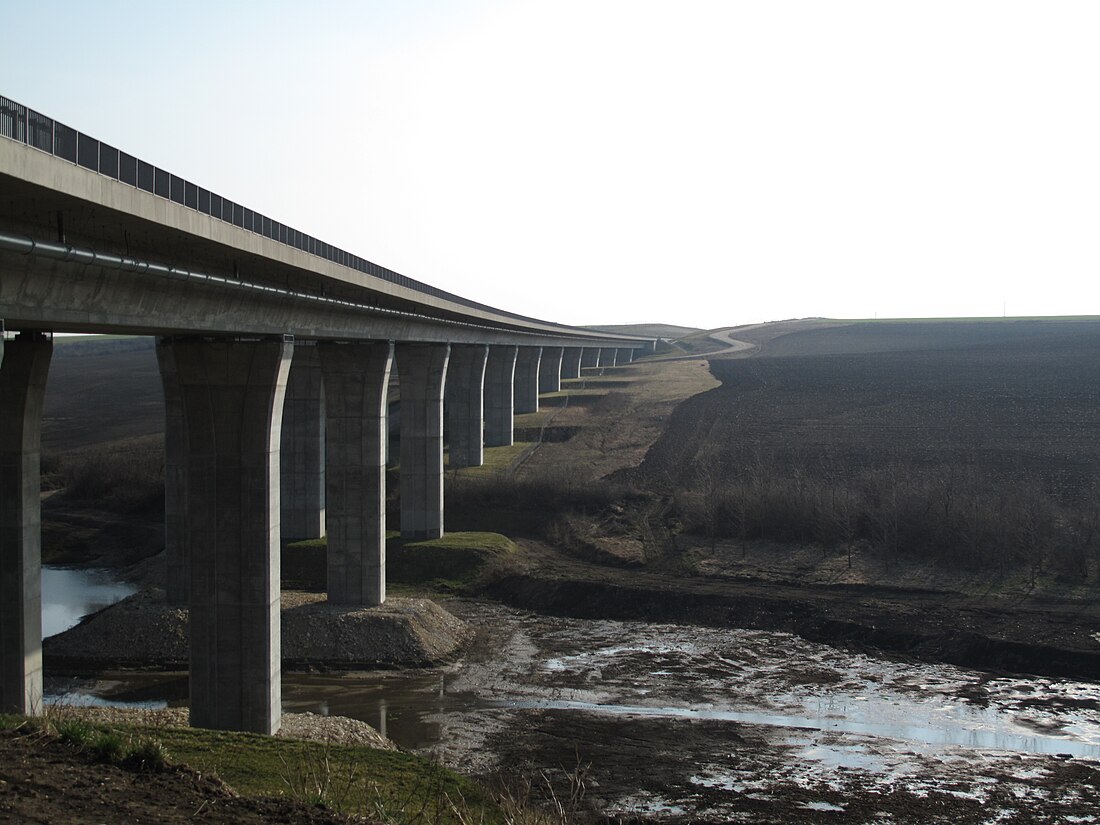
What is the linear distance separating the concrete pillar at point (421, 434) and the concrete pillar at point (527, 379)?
143 ft

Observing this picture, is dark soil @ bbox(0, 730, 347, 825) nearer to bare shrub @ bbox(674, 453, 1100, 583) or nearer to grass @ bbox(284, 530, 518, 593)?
grass @ bbox(284, 530, 518, 593)

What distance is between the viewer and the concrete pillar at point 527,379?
336 feet

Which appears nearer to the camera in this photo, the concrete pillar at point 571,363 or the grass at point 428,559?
the grass at point 428,559

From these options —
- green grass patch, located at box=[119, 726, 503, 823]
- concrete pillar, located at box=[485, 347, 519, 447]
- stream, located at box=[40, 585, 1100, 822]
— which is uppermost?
concrete pillar, located at box=[485, 347, 519, 447]

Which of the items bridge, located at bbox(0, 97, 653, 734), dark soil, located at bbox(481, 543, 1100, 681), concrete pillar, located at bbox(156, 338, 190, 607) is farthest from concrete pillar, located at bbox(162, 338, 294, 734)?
dark soil, located at bbox(481, 543, 1100, 681)

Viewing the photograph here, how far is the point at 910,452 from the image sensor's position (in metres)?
74.9

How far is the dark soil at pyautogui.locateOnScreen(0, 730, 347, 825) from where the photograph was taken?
15248 mm

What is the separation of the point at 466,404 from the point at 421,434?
18133 mm

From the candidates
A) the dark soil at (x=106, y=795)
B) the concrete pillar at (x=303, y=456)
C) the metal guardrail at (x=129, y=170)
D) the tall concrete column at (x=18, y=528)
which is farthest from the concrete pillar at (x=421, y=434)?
the dark soil at (x=106, y=795)

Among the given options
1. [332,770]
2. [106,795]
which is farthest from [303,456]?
[106,795]

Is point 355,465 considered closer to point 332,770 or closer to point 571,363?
point 332,770

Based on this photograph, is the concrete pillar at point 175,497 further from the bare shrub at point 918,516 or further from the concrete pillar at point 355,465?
the bare shrub at point 918,516

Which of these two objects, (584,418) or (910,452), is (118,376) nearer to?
(584,418)

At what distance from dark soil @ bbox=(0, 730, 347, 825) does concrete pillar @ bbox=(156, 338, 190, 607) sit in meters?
27.1
